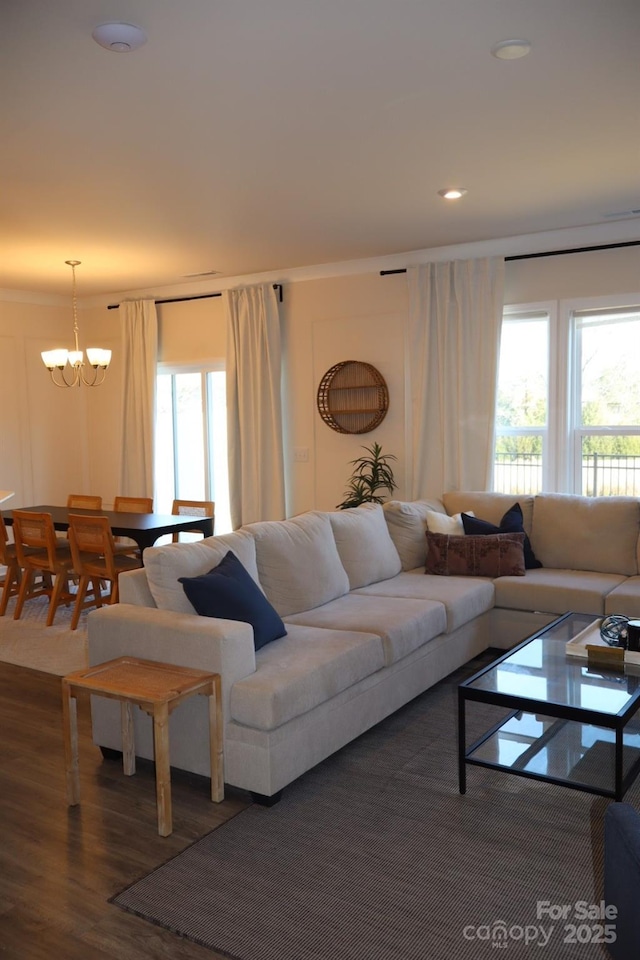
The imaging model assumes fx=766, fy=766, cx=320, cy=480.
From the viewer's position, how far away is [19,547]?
5.81 meters

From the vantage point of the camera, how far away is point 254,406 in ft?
23.2

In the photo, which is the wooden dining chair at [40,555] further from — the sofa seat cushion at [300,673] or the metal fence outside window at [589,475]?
the metal fence outside window at [589,475]

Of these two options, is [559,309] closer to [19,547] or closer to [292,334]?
[292,334]

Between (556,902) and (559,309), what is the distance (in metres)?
4.36

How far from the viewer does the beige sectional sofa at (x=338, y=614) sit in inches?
113

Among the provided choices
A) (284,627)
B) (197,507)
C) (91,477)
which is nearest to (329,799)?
(284,627)

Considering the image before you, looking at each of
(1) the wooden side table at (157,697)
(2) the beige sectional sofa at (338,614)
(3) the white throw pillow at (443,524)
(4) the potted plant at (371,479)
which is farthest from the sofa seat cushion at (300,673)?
(4) the potted plant at (371,479)

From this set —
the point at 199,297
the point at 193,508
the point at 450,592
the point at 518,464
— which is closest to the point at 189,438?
the point at 199,297

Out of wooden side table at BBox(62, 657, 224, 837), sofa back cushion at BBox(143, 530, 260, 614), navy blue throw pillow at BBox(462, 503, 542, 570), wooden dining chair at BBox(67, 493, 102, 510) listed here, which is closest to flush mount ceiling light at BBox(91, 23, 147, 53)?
sofa back cushion at BBox(143, 530, 260, 614)

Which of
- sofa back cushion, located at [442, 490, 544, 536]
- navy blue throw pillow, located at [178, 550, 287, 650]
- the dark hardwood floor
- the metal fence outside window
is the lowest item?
the dark hardwood floor

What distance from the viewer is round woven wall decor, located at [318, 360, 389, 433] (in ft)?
21.2

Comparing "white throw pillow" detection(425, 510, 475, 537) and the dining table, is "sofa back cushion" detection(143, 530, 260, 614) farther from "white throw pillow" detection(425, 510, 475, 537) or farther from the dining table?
"white throw pillow" detection(425, 510, 475, 537)

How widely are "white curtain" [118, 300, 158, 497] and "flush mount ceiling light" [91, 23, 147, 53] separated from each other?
17.0 feet

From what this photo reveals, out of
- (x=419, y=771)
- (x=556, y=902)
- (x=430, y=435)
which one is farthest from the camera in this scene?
(x=430, y=435)
